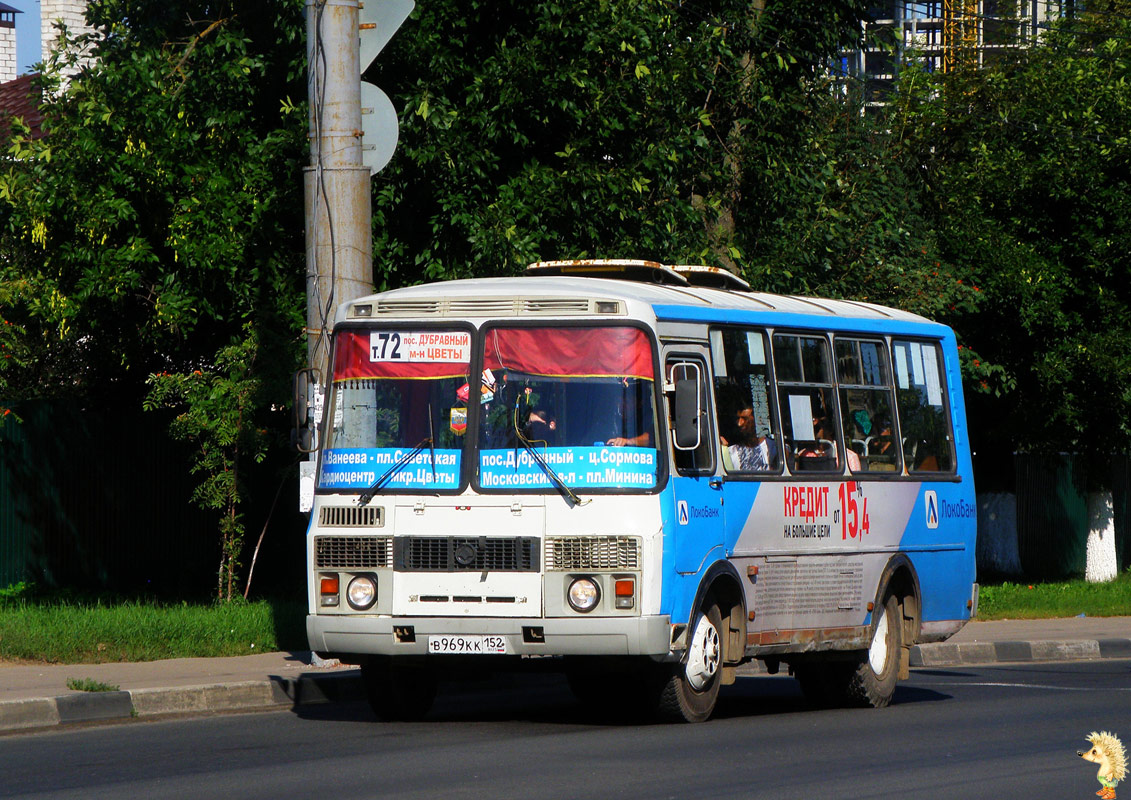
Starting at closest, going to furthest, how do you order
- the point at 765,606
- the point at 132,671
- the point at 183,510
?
1. the point at 765,606
2. the point at 132,671
3. the point at 183,510

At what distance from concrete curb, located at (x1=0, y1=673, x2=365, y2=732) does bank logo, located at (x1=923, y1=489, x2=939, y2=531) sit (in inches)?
178

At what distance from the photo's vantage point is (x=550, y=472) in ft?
34.0

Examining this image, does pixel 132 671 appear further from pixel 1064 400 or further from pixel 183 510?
pixel 1064 400

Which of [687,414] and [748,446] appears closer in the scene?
[687,414]

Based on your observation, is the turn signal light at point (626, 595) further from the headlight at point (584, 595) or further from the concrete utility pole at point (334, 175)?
the concrete utility pole at point (334, 175)

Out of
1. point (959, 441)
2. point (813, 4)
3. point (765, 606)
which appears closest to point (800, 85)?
point (813, 4)

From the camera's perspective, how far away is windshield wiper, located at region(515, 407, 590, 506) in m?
10.3

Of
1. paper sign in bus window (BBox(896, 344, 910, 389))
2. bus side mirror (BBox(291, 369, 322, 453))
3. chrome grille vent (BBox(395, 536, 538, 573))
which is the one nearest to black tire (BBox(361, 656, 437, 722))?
chrome grille vent (BBox(395, 536, 538, 573))

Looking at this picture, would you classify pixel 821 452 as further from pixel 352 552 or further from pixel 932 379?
pixel 352 552

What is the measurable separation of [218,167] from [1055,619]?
37.3 ft

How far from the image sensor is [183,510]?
20594 mm

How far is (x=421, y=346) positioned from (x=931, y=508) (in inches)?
185

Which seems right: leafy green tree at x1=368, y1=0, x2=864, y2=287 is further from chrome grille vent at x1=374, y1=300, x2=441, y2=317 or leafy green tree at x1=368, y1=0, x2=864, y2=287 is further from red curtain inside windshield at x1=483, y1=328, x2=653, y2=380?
red curtain inside windshield at x1=483, y1=328, x2=653, y2=380

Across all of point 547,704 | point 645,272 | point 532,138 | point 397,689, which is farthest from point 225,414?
point 397,689
